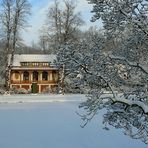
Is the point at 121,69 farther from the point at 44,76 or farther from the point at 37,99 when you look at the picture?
the point at 44,76

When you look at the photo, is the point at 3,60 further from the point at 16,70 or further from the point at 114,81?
the point at 114,81

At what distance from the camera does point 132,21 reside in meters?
5.62

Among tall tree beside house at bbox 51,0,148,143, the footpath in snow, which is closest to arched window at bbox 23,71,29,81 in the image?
the footpath in snow

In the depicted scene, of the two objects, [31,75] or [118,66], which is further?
[31,75]

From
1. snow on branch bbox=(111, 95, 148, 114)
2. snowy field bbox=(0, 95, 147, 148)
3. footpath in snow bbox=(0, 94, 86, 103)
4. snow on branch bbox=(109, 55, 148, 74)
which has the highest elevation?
snow on branch bbox=(109, 55, 148, 74)

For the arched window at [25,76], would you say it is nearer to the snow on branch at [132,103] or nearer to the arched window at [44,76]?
the arched window at [44,76]

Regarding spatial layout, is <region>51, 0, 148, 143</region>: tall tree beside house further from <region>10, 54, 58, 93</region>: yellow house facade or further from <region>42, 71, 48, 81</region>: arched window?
<region>42, 71, 48, 81</region>: arched window

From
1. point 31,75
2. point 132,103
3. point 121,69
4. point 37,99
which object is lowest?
point 37,99

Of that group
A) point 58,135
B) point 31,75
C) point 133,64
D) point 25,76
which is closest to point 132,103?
point 133,64

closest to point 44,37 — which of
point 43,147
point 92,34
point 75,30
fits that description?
point 75,30

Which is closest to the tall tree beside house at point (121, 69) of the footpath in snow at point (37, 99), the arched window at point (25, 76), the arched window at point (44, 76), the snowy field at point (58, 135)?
the snowy field at point (58, 135)

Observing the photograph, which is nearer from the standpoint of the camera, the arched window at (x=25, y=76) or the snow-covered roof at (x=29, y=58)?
the arched window at (x=25, y=76)

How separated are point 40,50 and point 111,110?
8585 centimetres

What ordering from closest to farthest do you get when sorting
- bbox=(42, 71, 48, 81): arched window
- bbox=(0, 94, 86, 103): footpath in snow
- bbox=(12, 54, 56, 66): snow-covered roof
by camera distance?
bbox=(0, 94, 86, 103): footpath in snow < bbox=(42, 71, 48, 81): arched window < bbox=(12, 54, 56, 66): snow-covered roof
